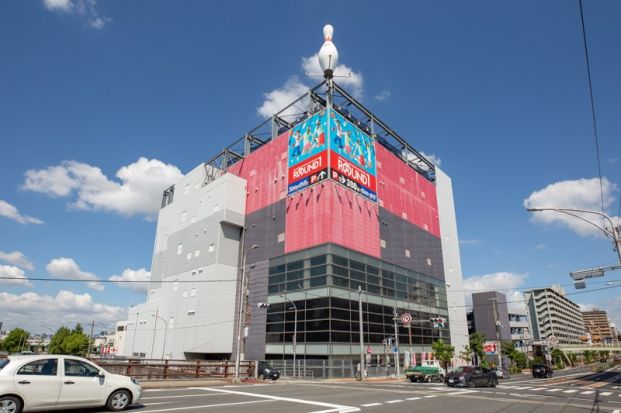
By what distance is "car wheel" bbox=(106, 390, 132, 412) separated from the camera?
11.1 metres

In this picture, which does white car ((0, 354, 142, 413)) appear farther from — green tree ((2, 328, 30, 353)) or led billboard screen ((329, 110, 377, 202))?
green tree ((2, 328, 30, 353))

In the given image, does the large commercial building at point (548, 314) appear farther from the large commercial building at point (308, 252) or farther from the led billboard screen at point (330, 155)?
the led billboard screen at point (330, 155)

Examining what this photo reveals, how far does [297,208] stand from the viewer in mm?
47062

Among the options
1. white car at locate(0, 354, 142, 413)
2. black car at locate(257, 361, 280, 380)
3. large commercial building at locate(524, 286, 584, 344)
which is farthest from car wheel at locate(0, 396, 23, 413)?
large commercial building at locate(524, 286, 584, 344)

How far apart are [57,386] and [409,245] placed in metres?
50.7

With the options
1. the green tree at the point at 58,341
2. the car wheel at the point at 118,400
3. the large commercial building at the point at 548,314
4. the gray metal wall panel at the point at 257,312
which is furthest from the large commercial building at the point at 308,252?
the large commercial building at the point at 548,314

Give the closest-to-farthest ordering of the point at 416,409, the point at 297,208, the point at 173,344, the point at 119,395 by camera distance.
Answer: the point at 119,395
the point at 416,409
the point at 297,208
the point at 173,344

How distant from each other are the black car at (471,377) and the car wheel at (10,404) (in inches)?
933

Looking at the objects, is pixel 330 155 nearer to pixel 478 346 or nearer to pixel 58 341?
pixel 478 346

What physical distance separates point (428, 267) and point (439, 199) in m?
15.2

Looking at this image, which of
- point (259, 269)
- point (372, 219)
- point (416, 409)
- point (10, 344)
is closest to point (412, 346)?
point (372, 219)

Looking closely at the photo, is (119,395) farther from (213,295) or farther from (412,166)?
(412,166)

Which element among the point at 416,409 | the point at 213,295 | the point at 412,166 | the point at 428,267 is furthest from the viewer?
the point at 412,166

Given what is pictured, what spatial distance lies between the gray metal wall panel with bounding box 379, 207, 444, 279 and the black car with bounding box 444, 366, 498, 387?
78.6 ft
